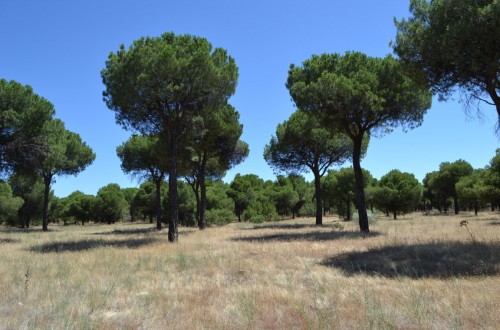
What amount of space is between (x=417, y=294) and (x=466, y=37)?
9.22 metres

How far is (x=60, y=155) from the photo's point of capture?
76.3 ft

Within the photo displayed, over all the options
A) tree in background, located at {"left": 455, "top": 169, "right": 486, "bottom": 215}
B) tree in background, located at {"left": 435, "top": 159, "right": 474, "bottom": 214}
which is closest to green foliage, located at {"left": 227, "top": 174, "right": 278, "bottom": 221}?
tree in background, located at {"left": 435, "top": 159, "right": 474, "bottom": 214}

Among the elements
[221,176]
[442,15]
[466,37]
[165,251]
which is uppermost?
[442,15]

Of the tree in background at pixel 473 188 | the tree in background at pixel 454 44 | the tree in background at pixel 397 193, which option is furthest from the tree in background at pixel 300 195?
the tree in background at pixel 454 44

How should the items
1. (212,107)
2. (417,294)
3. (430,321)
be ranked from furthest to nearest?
(212,107) → (417,294) → (430,321)

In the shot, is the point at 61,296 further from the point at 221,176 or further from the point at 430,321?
the point at 221,176

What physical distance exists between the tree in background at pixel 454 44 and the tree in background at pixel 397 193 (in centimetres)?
4208

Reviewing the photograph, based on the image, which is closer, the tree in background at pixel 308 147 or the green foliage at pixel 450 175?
the tree in background at pixel 308 147

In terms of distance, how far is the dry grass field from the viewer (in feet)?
18.0

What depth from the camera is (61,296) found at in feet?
23.4

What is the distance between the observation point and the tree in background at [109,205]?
7504 centimetres

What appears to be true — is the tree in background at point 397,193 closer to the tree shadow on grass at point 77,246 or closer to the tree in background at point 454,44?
the tree in background at point 454,44

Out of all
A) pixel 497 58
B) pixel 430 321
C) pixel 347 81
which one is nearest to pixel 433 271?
pixel 430 321

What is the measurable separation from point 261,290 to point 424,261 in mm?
5623
